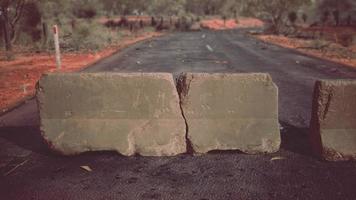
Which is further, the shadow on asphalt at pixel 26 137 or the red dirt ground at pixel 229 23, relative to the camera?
the red dirt ground at pixel 229 23

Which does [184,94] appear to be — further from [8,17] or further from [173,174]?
[8,17]

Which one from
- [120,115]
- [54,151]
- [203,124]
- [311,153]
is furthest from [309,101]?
[54,151]

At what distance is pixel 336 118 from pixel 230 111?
1339 mm

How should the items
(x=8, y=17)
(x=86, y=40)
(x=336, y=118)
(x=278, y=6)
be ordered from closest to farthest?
(x=336, y=118), (x=8, y=17), (x=86, y=40), (x=278, y=6)

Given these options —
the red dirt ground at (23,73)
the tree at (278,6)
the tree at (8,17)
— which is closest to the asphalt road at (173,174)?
the red dirt ground at (23,73)

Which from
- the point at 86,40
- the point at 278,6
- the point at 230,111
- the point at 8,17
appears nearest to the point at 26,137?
the point at 230,111

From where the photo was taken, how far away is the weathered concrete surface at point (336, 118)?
5.23 meters

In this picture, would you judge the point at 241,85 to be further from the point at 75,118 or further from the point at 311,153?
the point at 75,118

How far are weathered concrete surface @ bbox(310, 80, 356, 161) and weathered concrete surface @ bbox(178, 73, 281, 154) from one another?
0.55 metres

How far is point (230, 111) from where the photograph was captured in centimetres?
550

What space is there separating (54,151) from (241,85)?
2.61m

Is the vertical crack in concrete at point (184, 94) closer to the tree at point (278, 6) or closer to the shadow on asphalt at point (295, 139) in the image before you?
the shadow on asphalt at point (295, 139)

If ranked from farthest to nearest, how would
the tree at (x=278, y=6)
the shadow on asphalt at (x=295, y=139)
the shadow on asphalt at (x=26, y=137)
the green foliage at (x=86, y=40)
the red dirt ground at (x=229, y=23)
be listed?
the red dirt ground at (x=229, y=23) < the tree at (x=278, y=6) < the green foliage at (x=86, y=40) < the shadow on asphalt at (x=26, y=137) < the shadow on asphalt at (x=295, y=139)

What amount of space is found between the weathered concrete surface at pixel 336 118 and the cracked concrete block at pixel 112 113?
1.77 metres
